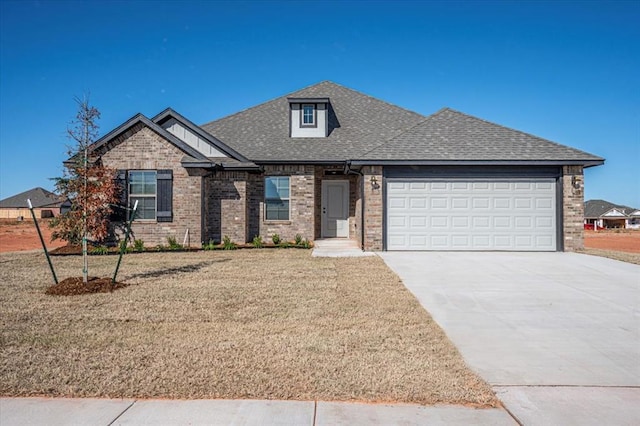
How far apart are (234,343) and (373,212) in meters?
9.35

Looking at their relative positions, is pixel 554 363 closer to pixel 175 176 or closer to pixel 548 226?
pixel 548 226

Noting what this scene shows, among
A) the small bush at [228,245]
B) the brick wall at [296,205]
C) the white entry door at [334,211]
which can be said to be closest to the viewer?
the small bush at [228,245]

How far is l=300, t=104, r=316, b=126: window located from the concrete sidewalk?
15.2 metres

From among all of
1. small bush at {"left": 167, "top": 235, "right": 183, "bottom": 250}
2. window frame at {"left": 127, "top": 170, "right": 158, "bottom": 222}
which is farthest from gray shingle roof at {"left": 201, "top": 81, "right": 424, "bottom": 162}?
small bush at {"left": 167, "top": 235, "right": 183, "bottom": 250}

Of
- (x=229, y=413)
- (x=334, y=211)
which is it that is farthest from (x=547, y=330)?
(x=334, y=211)

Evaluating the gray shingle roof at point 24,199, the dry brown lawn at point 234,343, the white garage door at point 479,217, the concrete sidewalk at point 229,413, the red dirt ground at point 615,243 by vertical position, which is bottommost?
the concrete sidewalk at point 229,413

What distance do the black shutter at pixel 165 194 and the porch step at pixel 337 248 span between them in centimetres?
524

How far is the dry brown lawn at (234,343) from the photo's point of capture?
350 cm

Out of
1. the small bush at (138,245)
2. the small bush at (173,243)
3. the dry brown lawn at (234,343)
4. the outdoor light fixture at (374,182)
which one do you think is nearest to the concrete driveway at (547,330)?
the dry brown lawn at (234,343)

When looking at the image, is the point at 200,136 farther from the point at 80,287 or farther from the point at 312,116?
the point at 80,287

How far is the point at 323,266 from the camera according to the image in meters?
10.2

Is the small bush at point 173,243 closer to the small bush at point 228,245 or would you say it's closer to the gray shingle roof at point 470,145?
the small bush at point 228,245

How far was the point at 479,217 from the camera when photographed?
44.2 feet

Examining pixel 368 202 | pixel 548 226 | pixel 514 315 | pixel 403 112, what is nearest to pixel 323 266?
pixel 368 202
